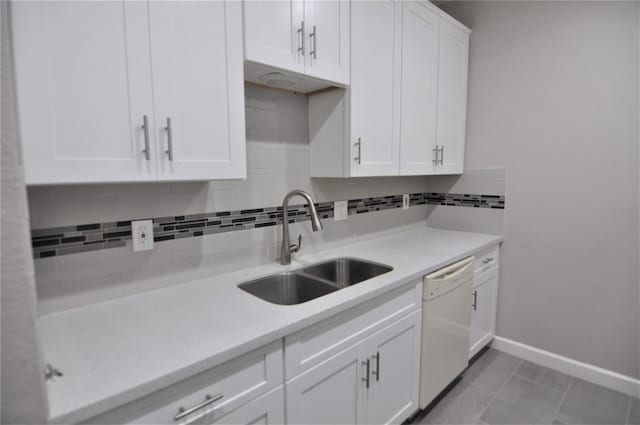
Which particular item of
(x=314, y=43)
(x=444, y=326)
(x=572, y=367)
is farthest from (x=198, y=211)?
(x=572, y=367)

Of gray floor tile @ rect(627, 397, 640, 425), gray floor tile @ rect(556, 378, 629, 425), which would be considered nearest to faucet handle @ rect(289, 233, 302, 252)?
gray floor tile @ rect(556, 378, 629, 425)

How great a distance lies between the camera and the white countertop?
0.81m

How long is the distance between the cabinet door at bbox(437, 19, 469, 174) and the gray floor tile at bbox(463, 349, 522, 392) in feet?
4.56

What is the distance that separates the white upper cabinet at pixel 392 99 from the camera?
1798 mm

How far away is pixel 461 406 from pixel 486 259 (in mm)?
956

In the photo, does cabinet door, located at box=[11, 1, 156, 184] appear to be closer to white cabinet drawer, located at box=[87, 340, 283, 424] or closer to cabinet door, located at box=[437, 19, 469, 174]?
white cabinet drawer, located at box=[87, 340, 283, 424]

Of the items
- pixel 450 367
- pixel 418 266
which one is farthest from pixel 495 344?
pixel 418 266

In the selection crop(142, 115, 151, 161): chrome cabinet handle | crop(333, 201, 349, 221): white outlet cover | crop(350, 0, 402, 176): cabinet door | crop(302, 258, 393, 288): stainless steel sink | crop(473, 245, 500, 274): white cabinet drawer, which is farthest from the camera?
crop(473, 245, 500, 274): white cabinet drawer

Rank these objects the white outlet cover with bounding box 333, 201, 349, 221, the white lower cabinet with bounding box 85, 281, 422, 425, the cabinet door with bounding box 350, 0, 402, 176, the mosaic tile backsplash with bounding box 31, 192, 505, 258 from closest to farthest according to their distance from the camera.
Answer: the white lower cabinet with bounding box 85, 281, 422, 425 → the mosaic tile backsplash with bounding box 31, 192, 505, 258 → the cabinet door with bounding box 350, 0, 402, 176 → the white outlet cover with bounding box 333, 201, 349, 221

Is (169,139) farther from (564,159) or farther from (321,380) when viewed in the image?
(564,159)

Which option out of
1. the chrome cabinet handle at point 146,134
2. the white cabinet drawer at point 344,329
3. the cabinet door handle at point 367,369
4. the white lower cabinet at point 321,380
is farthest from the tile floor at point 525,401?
the chrome cabinet handle at point 146,134

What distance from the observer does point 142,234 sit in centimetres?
138

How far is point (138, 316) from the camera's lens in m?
1.20

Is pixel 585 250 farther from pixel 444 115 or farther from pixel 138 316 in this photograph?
pixel 138 316
